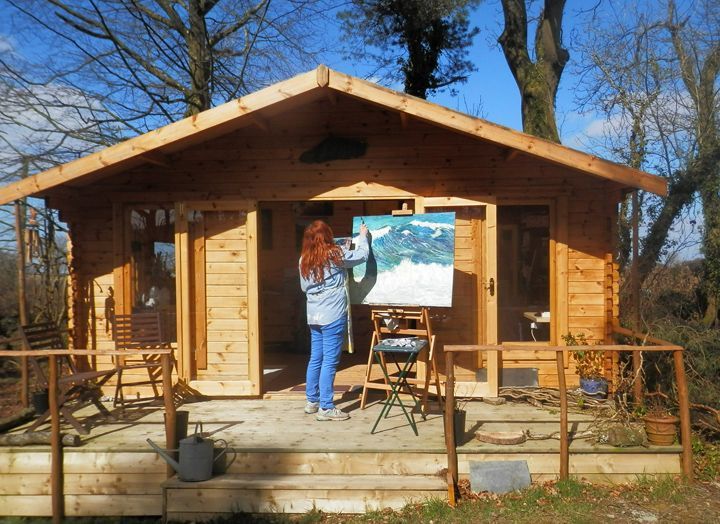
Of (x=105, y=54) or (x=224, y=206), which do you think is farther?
(x=105, y=54)

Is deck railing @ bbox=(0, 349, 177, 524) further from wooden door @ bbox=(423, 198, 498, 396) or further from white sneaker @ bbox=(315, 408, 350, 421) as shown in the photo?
wooden door @ bbox=(423, 198, 498, 396)

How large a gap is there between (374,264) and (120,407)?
120 inches

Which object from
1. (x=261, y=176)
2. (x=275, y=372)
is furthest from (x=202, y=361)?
(x=261, y=176)

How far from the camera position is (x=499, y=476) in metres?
4.49

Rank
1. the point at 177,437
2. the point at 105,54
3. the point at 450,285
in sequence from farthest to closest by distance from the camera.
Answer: the point at 105,54, the point at 450,285, the point at 177,437

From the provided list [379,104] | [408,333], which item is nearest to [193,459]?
[408,333]

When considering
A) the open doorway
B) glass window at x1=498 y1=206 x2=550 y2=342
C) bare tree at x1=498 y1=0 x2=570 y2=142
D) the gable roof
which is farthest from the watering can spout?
bare tree at x1=498 y1=0 x2=570 y2=142

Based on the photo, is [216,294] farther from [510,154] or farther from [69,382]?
[510,154]

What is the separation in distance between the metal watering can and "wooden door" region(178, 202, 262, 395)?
1.77 m

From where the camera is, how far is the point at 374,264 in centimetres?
589

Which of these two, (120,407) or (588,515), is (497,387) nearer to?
(588,515)

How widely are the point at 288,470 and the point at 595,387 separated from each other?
10.8 ft

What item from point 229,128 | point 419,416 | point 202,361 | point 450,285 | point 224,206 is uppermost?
point 229,128

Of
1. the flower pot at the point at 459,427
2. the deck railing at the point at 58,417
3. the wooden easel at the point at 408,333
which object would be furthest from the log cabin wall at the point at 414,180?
the deck railing at the point at 58,417
